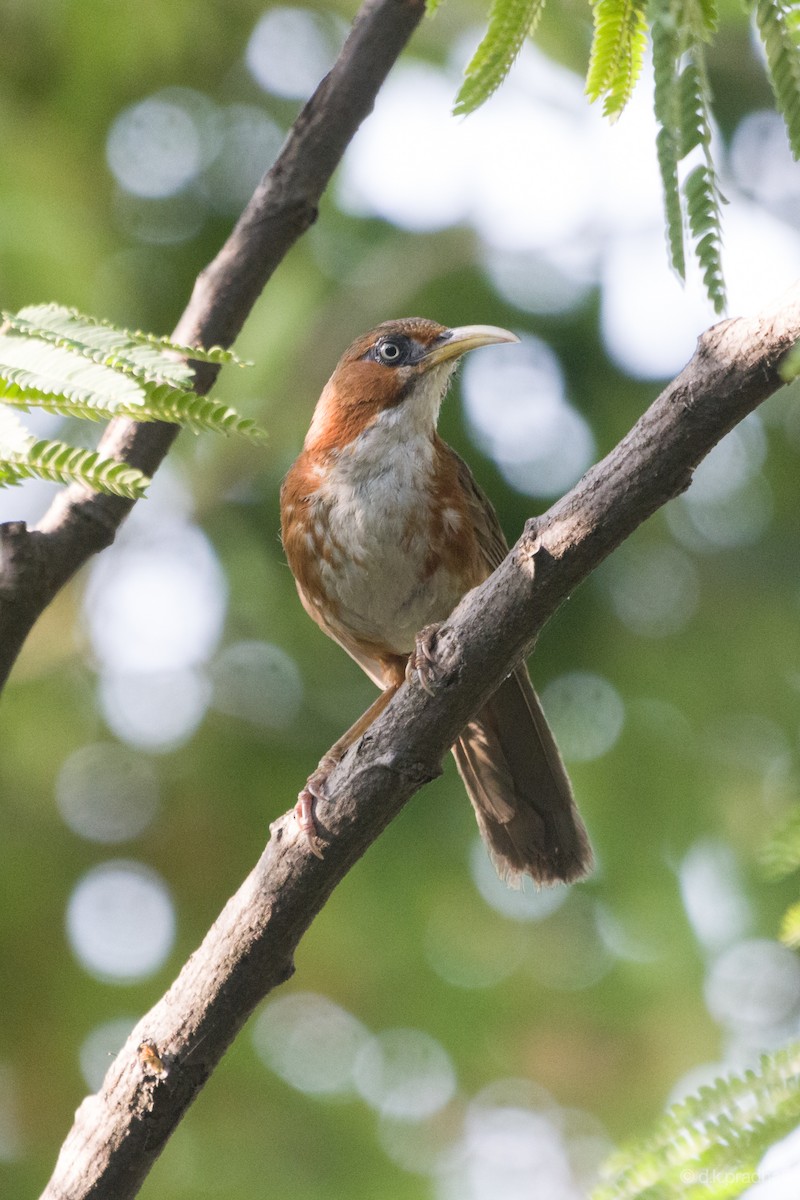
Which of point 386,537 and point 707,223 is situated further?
point 386,537

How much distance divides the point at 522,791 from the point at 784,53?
350cm

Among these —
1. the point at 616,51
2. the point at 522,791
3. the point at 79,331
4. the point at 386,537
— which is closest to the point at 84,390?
the point at 79,331

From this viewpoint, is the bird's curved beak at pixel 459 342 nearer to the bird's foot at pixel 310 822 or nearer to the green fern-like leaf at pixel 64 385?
the bird's foot at pixel 310 822

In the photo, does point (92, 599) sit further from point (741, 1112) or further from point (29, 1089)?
point (741, 1112)

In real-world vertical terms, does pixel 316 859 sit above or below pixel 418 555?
below

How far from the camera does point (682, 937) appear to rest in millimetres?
7539

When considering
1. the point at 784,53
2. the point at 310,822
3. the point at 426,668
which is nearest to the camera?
the point at 784,53

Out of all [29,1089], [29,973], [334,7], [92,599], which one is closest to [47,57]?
[334,7]

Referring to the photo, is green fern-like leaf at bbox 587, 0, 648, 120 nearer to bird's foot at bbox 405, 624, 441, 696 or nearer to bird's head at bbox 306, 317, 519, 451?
bird's foot at bbox 405, 624, 441, 696

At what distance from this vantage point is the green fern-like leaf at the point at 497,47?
8.19 ft

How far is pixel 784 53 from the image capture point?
7.18 ft

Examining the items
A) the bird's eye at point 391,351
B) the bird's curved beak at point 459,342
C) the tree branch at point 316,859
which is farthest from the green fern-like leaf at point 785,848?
the bird's eye at point 391,351

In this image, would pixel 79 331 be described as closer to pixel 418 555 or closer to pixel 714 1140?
pixel 714 1140

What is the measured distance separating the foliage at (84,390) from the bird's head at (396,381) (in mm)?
2639
